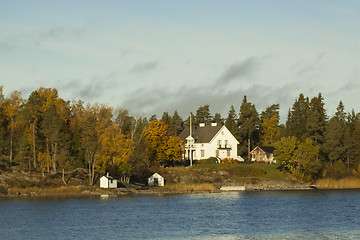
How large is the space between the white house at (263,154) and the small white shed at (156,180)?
42.1 metres

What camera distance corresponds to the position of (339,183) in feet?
346

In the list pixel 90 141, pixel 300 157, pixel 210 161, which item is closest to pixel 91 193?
pixel 90 141

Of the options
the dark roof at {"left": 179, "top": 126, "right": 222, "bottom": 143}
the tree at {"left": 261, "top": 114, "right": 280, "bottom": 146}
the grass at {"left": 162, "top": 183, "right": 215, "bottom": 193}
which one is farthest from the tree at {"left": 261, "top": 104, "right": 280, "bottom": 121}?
the grass at {"left": 162, "top": 183, "right": 215, "bottom": 193}

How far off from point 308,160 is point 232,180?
1667cm

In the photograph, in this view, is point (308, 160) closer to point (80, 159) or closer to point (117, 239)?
point (80, 159)

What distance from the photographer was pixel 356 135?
117 meters

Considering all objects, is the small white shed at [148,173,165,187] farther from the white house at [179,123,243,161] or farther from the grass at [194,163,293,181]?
the white house at [179,123,243,161]

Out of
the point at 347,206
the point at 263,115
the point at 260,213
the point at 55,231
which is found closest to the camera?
the point at 55,231

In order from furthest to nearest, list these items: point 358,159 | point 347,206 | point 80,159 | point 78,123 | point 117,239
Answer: point 358,159
point 78,123
point 80,159
point 347,206
point 117,239

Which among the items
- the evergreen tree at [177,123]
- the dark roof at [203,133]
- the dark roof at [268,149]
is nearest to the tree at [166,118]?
the evergreen tree at [177,123]

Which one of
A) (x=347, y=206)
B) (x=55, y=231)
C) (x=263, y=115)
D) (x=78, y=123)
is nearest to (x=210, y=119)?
(x=263, y=115)

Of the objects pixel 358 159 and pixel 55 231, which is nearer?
pixel 55 231

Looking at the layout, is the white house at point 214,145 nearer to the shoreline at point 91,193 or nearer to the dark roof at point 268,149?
the dark roof at point 268,149

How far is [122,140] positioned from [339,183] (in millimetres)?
48750
